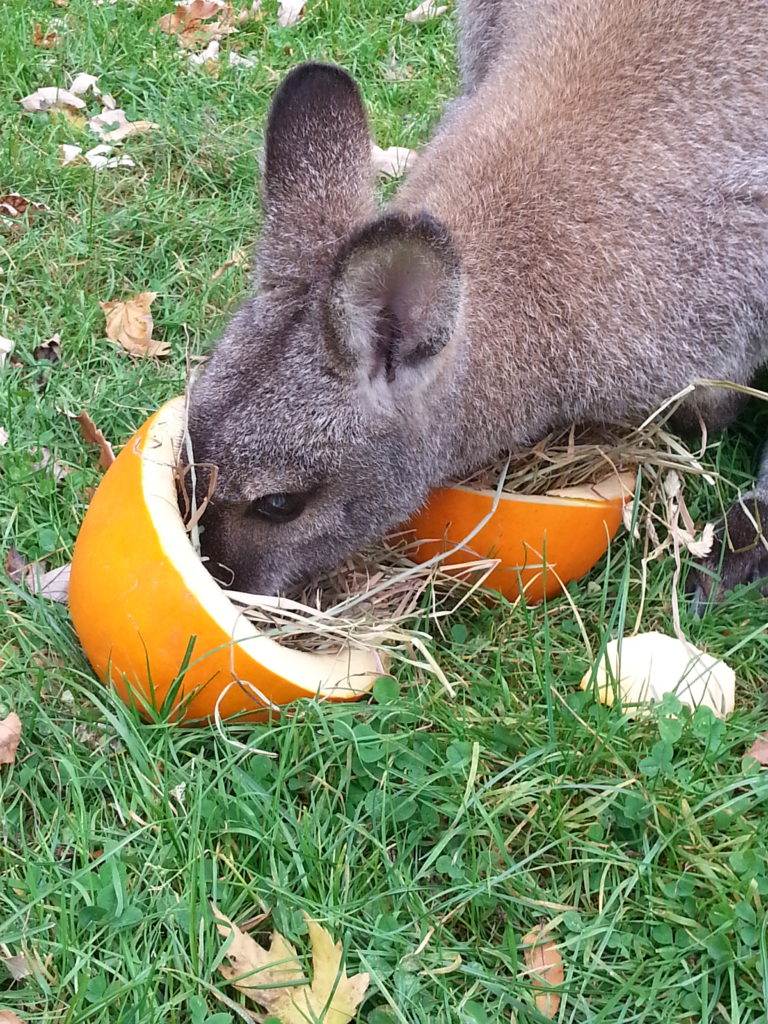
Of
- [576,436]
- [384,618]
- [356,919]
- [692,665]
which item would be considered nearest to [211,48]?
[576,436]

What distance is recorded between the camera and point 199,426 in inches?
119

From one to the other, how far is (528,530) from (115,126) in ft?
12.5

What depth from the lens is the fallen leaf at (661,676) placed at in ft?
9.80

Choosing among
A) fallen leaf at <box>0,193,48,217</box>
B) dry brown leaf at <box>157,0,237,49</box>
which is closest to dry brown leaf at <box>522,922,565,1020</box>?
fallen leaf at <box>0,193,48,217</box>

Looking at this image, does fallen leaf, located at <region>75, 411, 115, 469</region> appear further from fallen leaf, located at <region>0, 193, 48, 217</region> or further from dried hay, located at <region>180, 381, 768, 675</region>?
fallen leaf, located at <region>0, 193, 48, 217</region>

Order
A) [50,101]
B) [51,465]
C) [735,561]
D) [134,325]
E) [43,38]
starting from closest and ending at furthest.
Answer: [735,561]
[51,465]
[134,325]
[50,101]
[43,38]

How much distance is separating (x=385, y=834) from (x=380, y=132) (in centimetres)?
411

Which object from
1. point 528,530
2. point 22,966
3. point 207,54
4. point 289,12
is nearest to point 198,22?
point 207,54

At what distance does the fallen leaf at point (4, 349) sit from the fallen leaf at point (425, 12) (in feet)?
11.8

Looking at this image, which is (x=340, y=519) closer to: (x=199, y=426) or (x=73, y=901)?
(x=199, y=426)

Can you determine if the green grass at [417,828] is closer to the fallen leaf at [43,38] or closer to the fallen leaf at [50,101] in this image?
the fallen leaf at [50,101]

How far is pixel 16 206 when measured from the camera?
198 inches

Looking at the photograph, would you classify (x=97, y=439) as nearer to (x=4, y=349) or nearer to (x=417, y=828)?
(x=4, y=349)

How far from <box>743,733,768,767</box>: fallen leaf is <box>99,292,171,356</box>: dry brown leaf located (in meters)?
2.79
